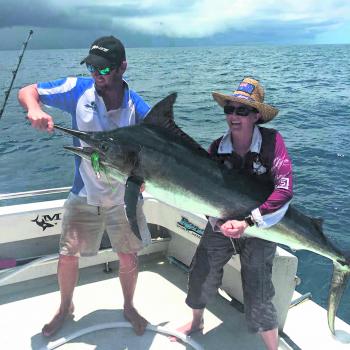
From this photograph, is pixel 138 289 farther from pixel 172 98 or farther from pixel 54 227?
pixel 172 98

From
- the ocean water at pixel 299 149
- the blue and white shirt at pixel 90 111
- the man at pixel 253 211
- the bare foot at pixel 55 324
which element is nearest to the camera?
the man at pixel 253 211

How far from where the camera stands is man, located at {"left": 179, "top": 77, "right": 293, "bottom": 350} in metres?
2.31

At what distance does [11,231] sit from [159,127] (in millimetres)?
1753

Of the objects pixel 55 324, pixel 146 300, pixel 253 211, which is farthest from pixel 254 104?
pixel 55 324

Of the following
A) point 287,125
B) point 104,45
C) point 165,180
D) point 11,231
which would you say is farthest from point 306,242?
point 287,125

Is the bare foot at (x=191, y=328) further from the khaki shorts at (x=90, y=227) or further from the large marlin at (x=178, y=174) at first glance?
the large marlin at (x=178, y=174)

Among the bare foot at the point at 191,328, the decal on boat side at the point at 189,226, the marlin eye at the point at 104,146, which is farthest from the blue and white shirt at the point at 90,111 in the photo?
the bare foot at the point at 191,328

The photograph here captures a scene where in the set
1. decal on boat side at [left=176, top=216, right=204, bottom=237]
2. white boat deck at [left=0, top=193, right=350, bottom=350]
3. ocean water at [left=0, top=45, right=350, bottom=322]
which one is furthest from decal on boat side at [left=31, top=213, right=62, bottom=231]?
ocean water at [left=0, top=45, right=350, bottom=322]

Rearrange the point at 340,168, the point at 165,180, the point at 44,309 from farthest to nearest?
the point at 340,168 < the point at 44,309 < the point at 165,180

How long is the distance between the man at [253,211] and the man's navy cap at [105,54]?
63 cm

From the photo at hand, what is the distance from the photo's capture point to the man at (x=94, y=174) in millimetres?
2572

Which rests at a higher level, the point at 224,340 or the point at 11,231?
the point at 11,231

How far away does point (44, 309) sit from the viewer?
10.9ft

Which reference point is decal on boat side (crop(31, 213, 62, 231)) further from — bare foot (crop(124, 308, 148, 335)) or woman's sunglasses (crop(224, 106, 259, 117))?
woman's sunglasses (crop(224, 106, 259, 117))
